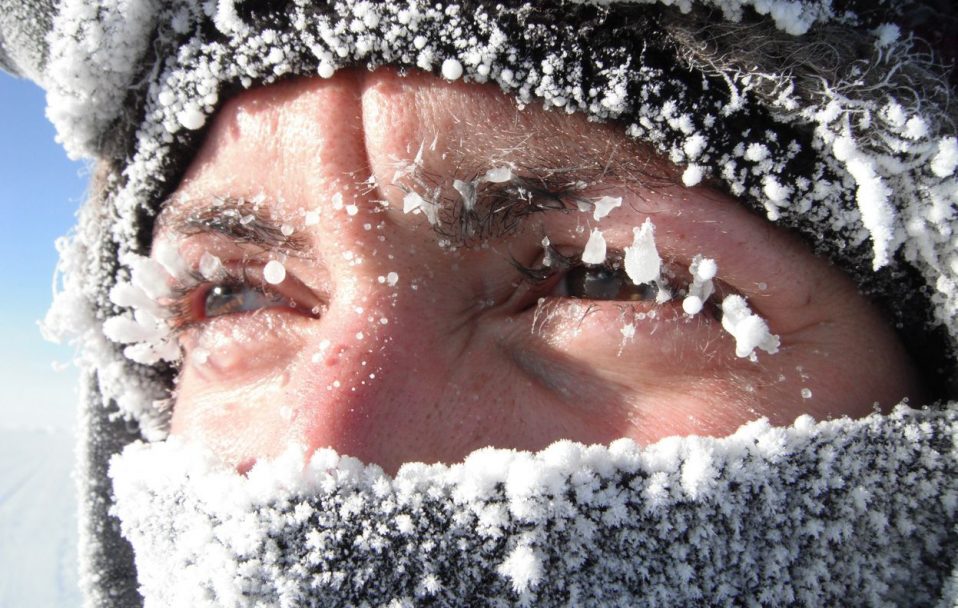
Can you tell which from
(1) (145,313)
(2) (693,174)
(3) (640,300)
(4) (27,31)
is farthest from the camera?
(1) (145,313)

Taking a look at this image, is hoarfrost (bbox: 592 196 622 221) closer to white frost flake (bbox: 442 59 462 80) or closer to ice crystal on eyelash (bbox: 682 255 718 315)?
ice crystal on eyelash (bbox: 682 255 718 315)

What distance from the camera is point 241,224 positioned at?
45.2 inches

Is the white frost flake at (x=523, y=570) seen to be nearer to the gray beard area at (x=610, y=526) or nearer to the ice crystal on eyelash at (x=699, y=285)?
the gray beard area at (x=610, y=526)

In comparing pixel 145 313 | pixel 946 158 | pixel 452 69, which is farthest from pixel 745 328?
pixel 145 313

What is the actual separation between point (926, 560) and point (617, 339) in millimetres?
515

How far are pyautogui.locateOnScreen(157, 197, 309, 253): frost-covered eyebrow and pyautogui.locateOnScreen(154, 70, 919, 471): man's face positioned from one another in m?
0.02

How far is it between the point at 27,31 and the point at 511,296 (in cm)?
116

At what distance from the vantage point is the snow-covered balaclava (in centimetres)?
77

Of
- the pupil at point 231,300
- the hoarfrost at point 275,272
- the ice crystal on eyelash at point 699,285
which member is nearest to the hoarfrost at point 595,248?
the ice crystal on eyelash at point 699,285

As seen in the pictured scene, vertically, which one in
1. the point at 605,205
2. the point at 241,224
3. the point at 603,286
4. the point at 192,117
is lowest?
the point at 603,286

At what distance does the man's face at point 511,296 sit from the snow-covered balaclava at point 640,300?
0.03 ft

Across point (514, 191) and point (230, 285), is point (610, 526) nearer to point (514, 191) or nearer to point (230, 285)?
point (514, 191)

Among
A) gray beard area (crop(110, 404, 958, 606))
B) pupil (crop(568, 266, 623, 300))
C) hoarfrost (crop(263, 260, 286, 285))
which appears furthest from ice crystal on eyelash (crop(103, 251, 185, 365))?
pupil (crop(568, 266, 623, 300))

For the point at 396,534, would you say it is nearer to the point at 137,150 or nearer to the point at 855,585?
the point at 855,585
